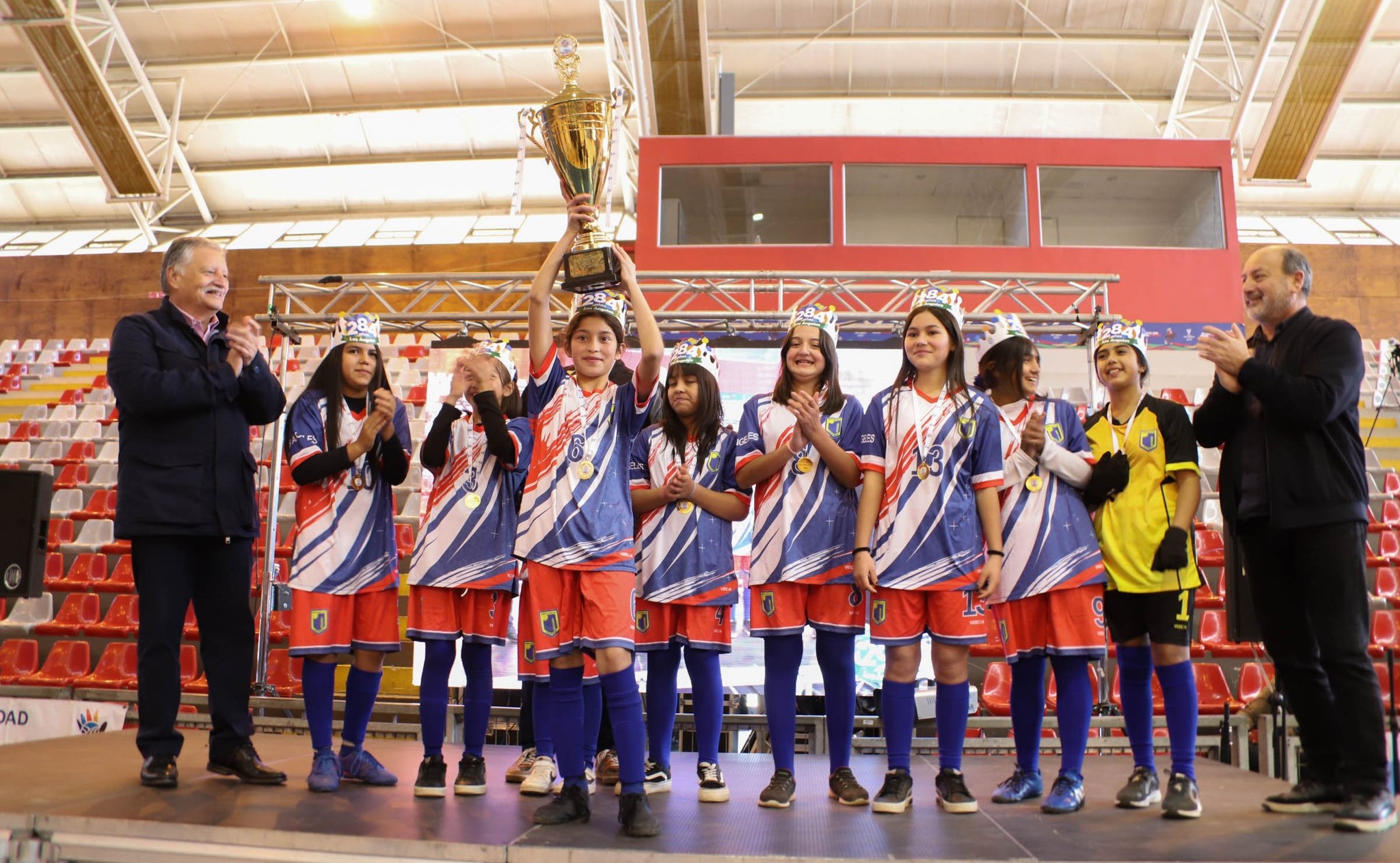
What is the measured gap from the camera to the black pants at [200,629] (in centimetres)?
335

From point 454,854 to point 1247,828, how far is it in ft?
7.34

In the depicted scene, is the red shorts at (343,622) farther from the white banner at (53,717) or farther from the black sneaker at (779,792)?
the white banner at (53,717)

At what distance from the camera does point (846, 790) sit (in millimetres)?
3324

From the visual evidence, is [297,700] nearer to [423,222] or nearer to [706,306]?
[706,306]

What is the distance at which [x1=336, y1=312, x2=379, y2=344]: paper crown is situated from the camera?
3.72 m

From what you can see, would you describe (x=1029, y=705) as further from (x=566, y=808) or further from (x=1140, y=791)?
(x=566, y=808)

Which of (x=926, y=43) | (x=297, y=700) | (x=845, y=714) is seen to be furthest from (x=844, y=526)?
(x=926, y=43)

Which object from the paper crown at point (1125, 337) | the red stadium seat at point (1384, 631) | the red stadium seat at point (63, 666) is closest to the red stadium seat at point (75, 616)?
the red stadium seat at point (63, 666)

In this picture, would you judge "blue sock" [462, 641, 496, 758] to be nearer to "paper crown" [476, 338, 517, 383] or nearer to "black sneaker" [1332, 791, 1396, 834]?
"paper crown" [476, 338, 517, 383]

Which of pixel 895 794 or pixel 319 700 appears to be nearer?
pixel 895 794

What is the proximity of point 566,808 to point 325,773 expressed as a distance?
3.34ft

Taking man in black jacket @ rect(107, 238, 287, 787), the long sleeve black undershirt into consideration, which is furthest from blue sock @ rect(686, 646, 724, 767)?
man in black jacket @ rect(107, 238, 287, 787)

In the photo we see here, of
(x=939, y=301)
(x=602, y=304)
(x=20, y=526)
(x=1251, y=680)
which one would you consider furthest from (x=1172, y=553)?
(x=1251, y=680)

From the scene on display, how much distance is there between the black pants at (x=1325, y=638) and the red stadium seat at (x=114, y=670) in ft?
23.6
